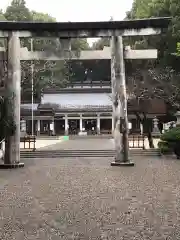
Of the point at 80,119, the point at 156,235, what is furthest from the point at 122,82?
the point at 80,119

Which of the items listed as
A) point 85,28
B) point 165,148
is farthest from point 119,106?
point 165,148

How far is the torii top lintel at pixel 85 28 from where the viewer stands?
1677 centimetres

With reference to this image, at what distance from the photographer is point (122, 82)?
16797 millimetres

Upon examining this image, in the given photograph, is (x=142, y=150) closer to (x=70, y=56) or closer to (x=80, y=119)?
(x=70, y=56)

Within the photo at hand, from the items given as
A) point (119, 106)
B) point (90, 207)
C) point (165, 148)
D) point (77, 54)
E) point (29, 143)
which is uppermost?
point (77, 54)

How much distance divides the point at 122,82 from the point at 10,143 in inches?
219

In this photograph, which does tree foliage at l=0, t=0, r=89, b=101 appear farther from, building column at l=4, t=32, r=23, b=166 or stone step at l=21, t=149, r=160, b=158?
building column at l=4, t=32, r=23, b=166

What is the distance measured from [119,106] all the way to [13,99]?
15.3 ft

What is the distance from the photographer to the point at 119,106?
1673 centimetres

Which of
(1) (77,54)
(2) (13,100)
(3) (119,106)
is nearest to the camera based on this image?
(2) (13,100)

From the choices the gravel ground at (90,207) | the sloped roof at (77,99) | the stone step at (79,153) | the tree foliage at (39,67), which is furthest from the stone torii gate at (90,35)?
the sloped roof at (77,99)

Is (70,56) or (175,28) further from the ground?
(175,28)

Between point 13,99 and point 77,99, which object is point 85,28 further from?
point 77,99

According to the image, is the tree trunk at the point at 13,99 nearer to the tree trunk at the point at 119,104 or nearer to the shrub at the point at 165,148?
the tree trunk at the point at 119,104
